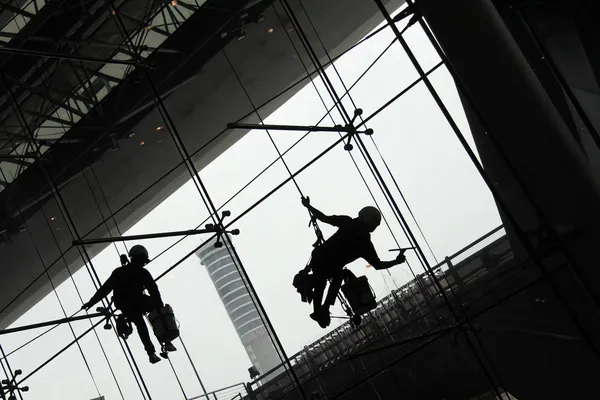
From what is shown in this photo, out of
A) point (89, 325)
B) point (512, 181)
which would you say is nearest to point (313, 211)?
point (512, 181)

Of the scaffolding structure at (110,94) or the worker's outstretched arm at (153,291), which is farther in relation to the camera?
the scaffolding structure at (110,94)

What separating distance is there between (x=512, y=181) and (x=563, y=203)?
2.54 ft

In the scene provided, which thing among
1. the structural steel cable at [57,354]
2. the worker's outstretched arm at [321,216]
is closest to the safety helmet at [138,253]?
the worker's outstretched arm at [321,216]

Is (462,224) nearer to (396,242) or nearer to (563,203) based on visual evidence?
(396,242)

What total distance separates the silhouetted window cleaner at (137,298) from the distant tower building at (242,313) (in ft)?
4.37

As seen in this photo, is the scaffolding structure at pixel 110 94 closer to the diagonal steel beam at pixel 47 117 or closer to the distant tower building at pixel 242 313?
the diagonal steel beam at pixel 47 117

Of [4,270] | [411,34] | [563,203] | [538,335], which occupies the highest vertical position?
[4,270]

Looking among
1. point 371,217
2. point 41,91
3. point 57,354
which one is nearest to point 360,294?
point 371,217

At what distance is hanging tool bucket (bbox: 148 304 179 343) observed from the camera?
7.42 m

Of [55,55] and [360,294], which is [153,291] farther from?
[55,55]

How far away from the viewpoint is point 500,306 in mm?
6812

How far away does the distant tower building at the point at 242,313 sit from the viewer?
8719mm

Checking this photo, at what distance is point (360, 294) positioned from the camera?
6242 mm

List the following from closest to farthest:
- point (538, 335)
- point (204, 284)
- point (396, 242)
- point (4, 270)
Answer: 1. point (538, 335)
2. point (396, 242)
3. point (204, 284)
4. point (4, 270)
